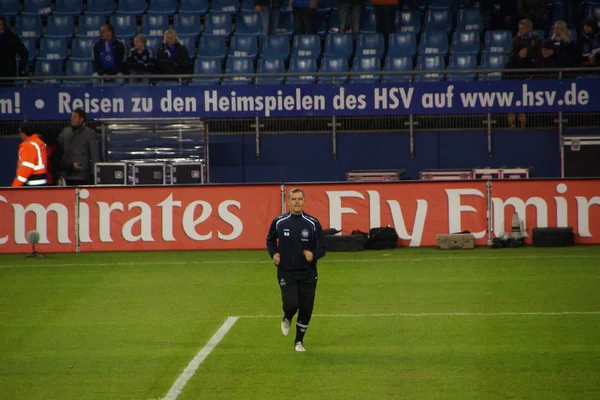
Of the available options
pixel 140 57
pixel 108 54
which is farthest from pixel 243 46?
pixel 108 54

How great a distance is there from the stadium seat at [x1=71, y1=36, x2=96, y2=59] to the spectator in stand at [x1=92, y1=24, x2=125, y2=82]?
6.99 feet

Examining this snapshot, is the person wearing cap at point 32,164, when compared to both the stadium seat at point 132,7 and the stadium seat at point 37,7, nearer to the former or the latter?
the stadium seat at point 132,7

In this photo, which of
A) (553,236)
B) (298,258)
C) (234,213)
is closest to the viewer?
(298,258)

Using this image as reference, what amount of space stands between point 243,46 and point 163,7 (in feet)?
9.84

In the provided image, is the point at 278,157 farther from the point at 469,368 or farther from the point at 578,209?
the point at 469,368

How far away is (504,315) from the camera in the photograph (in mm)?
11656

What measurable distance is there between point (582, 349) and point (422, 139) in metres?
14.1


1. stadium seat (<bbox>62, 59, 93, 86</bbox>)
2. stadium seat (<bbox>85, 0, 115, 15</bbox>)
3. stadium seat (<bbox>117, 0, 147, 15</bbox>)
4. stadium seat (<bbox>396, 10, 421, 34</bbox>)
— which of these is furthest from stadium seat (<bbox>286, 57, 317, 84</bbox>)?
stadium seat (<bbox>85, 0, 115, 15</bbox>)

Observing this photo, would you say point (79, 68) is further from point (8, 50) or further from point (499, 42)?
point (499, 42)

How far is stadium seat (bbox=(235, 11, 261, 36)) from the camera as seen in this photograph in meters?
26.3

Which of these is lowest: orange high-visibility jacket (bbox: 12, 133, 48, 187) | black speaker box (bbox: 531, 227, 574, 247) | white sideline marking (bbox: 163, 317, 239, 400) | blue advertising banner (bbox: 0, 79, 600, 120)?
white sideline marking (bbox: 163, 317, 239, 400)

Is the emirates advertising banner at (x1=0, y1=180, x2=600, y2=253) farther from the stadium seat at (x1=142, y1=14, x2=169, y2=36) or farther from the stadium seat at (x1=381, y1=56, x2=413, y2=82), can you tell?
the stadium seat at (x1=142, y1=14, x2=169, y2=36)

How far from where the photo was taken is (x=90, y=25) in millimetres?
26766

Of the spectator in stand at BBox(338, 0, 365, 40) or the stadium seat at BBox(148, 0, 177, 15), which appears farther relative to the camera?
the stadium seat at BBox(148, 0, 177, 15)
